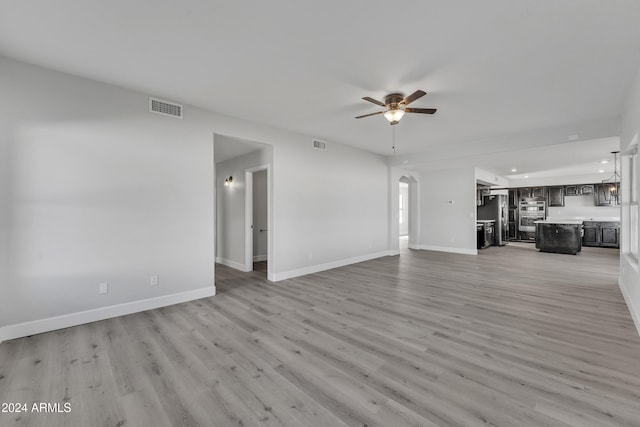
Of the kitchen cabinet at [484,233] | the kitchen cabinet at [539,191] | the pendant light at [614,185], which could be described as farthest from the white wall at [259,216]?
the pendant light at [614,185]

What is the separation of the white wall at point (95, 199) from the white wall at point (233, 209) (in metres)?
1.35

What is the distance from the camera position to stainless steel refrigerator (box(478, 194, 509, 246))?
9781 millimetres

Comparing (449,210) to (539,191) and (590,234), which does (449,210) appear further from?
(590,234)

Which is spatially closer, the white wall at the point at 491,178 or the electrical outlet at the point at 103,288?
the electrical outlet at the point at 103,288

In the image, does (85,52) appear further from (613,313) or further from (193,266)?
(613,313)

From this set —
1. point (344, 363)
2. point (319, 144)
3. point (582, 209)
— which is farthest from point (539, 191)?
point (344, 363)

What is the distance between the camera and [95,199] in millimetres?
3225

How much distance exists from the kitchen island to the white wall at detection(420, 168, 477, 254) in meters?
2.34

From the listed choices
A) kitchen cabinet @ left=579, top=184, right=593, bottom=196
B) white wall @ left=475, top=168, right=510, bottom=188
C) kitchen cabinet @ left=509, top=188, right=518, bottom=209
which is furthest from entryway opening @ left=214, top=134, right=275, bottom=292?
kitchen cabinet @ left=579, top=184, right=593, bottom=196

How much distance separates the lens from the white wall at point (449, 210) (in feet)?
26.9

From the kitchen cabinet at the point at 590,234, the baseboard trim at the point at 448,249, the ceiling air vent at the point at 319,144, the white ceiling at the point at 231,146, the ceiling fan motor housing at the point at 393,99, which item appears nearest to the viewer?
the ceiling fan motor housing at the point at 393,99

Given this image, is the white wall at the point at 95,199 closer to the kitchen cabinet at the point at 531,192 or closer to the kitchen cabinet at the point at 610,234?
the kitchen cabinet at the point at 531,192

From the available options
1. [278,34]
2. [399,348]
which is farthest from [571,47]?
[399,348]

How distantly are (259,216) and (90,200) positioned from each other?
4.09 m
